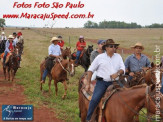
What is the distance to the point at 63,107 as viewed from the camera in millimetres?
9234

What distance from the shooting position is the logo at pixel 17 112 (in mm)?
8274

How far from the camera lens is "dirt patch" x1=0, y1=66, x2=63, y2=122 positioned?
827cm

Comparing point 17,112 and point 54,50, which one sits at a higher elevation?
point 54,50

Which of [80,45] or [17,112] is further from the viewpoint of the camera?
[80,45]

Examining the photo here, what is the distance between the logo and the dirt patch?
8.9 inches

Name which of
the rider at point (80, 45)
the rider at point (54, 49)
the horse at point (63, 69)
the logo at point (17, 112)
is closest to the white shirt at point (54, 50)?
the rider at point (54, 49)

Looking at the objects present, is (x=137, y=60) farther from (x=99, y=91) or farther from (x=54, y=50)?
(x=54, y=50)

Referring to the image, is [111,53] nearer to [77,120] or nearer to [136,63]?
[136,63]

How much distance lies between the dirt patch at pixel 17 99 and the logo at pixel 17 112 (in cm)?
23

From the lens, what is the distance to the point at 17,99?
10.4 meters

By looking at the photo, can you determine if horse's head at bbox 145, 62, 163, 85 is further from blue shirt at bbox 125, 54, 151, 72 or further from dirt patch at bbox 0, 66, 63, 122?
dirt patch at bbox 0, 66, 63, 122

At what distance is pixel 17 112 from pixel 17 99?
59.2 inches

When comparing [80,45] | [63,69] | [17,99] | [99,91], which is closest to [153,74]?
[99,91]

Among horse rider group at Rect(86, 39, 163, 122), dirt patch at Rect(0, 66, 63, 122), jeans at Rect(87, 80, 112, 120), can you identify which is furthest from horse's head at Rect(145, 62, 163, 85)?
dirt patch at Rect(0, 66, 63, 122)
